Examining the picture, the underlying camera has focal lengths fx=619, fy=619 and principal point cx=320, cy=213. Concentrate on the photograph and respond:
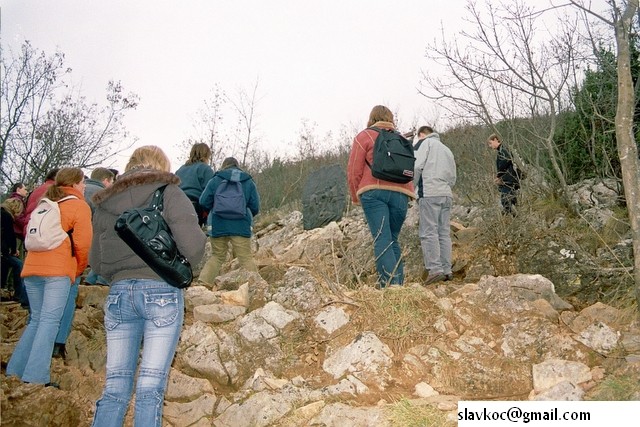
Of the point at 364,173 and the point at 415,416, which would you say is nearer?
Result: the point at 415,416

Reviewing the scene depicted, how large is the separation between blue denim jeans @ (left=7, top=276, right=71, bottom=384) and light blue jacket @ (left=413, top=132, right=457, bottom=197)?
11.8 feet

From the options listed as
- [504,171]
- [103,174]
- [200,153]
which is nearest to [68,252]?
[103,174]

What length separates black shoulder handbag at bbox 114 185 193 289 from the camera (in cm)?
331

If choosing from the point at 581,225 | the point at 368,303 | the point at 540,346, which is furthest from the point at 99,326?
the point at 581,225

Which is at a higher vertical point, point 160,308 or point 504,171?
point 504,171

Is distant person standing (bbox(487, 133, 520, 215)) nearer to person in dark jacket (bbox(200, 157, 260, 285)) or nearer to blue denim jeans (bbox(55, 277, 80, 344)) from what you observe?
person in dark jacket (bbox(200, 157, 260, 285))

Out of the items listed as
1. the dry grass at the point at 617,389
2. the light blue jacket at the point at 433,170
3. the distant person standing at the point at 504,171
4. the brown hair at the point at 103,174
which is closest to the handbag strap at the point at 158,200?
the dry grass at the point at 617,389

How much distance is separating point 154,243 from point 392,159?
2842 mm

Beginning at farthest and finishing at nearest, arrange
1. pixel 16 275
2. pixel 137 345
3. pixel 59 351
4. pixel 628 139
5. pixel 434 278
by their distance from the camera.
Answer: pixel 16 275 < pixel 434 278 < pixel 59 351 < pixel 628 139 < pixel 137 345

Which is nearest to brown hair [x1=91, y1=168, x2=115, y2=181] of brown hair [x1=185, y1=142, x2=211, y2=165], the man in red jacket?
the man in red jacket

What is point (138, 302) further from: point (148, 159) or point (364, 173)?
point (364, 173)

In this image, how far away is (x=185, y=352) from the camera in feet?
17.3

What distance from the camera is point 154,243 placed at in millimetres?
3334

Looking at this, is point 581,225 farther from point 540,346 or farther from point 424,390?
point 424,390
